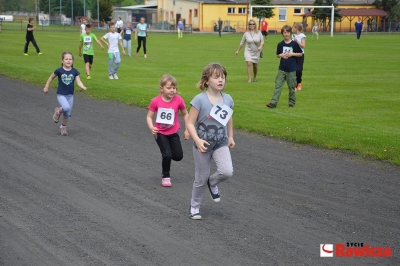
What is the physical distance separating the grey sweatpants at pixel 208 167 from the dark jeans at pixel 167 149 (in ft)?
5.76

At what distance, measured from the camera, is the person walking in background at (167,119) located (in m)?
9.27

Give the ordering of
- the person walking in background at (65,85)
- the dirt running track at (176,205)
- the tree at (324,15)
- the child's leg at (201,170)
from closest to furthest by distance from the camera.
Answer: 1. the dirt running track at (176,205)
2. the child's leg at (201,170)
3. the person walking in background at (65,85)
4. the tree at (324,15)

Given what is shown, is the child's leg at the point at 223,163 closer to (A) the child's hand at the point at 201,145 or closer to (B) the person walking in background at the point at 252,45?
(A) the child's hand at the point at 201,145

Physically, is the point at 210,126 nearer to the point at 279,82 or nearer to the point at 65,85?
the point at 65,85

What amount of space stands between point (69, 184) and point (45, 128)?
510 cm

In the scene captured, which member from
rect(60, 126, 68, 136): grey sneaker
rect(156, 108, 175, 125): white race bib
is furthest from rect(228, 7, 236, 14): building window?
rect(156, 108, 175, 125): white race bib

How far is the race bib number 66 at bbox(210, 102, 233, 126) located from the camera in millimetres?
7512

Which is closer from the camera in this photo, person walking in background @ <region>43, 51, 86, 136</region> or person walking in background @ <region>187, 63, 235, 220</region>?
person walking in background @ <region>187, 63, 235, 220</region>

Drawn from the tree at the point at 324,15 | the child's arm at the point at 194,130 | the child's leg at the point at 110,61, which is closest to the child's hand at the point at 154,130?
the child's arm at the point at 194,130

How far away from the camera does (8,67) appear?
29031 mm

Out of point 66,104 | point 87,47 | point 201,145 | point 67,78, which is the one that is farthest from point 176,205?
point 87,47

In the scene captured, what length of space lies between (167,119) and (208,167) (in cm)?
192

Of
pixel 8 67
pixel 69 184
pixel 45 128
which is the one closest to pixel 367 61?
pixel 8 67

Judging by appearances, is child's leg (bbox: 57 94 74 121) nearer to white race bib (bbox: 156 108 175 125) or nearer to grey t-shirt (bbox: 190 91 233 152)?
white race bib (bbox: 156 108 175 125)
